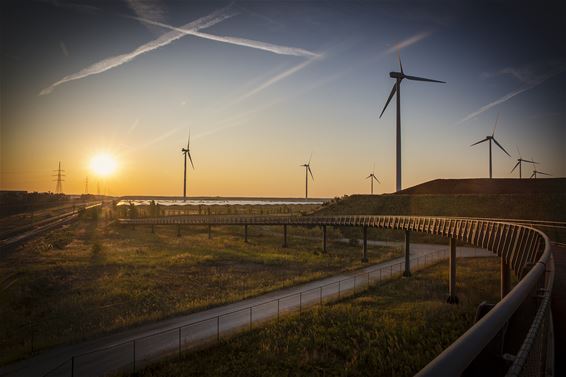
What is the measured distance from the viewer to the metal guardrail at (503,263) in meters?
2.89

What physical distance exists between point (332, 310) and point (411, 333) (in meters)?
A: 7.20

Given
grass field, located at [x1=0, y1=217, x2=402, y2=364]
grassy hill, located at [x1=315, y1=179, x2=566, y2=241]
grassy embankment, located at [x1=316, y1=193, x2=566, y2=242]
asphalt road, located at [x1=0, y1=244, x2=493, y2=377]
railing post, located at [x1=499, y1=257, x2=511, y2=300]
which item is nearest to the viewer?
asphalt road, located at [x1=0, y1=244, x2=493, y2=377]

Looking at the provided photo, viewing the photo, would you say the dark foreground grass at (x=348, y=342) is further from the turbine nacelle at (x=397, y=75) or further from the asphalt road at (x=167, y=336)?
the turbine nacelle at (x=397, y=75)

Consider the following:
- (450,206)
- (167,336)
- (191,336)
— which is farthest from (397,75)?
(167,336)

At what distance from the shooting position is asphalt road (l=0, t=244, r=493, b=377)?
20047 millimetres

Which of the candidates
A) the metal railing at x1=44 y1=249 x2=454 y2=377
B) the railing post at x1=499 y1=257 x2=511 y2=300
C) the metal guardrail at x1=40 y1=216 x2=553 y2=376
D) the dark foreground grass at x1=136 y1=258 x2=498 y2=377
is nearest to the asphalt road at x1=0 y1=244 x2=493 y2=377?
the metal railing at x1=44 y1=249 x2=454 y2=377

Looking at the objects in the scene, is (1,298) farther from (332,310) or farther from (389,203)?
(389,203)

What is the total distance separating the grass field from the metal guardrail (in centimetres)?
927

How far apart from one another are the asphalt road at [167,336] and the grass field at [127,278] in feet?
5.35

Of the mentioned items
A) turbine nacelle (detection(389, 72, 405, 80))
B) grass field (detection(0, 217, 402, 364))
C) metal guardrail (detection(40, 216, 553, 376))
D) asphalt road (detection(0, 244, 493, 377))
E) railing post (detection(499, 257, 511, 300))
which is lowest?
grass field (detection(0, 217, 402, 364))

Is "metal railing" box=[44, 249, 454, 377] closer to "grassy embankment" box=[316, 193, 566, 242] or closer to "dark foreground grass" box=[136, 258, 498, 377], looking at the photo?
"dark foreground grass" box=[136, 258, 498, 377]

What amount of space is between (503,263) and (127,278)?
3960 centimetres

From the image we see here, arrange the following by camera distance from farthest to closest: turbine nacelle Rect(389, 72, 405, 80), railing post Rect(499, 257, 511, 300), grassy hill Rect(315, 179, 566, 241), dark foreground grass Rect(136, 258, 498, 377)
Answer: turbine nacelle Rect(389, 72, 405, 80) → grassy hill Rect(315, 179, 566, 241) → railing post Rect(499, 257, 511, 300) → dark foreground grass Rect(136, 258, 498, 377)

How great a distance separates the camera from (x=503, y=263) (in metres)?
26.3
